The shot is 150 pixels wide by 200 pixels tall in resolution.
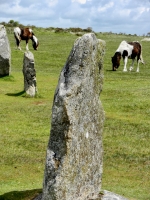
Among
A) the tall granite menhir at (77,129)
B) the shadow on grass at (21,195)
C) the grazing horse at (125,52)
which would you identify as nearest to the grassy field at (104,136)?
the shadow on grass at (21,195)

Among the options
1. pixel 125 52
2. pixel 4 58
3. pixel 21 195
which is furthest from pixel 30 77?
pixel 21 195

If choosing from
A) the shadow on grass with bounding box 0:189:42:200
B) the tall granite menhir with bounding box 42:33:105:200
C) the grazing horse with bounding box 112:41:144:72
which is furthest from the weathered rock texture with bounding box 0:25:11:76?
the tall granite menhir with bounding box 42:33:105:200

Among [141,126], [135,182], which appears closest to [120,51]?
[141,126]

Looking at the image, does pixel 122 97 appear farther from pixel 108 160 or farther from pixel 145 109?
pixel 108 160

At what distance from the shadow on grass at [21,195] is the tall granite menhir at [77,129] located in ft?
4.58

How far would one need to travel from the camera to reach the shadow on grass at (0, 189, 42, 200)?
10.4 metres

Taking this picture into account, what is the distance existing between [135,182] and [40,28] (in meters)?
56.0

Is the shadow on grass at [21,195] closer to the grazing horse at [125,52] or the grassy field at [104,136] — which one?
the grassy field at [104,136]

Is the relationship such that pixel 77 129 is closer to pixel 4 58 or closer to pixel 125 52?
pixel 4 58

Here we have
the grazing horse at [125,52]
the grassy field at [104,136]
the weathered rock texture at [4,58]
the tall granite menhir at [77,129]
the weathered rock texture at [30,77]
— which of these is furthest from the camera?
the grazing horse at [125,52]

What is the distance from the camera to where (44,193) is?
8.70 meters

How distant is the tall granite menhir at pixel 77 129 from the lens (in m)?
8.57

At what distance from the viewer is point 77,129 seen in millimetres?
8875

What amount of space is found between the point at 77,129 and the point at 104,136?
8.85 meters
